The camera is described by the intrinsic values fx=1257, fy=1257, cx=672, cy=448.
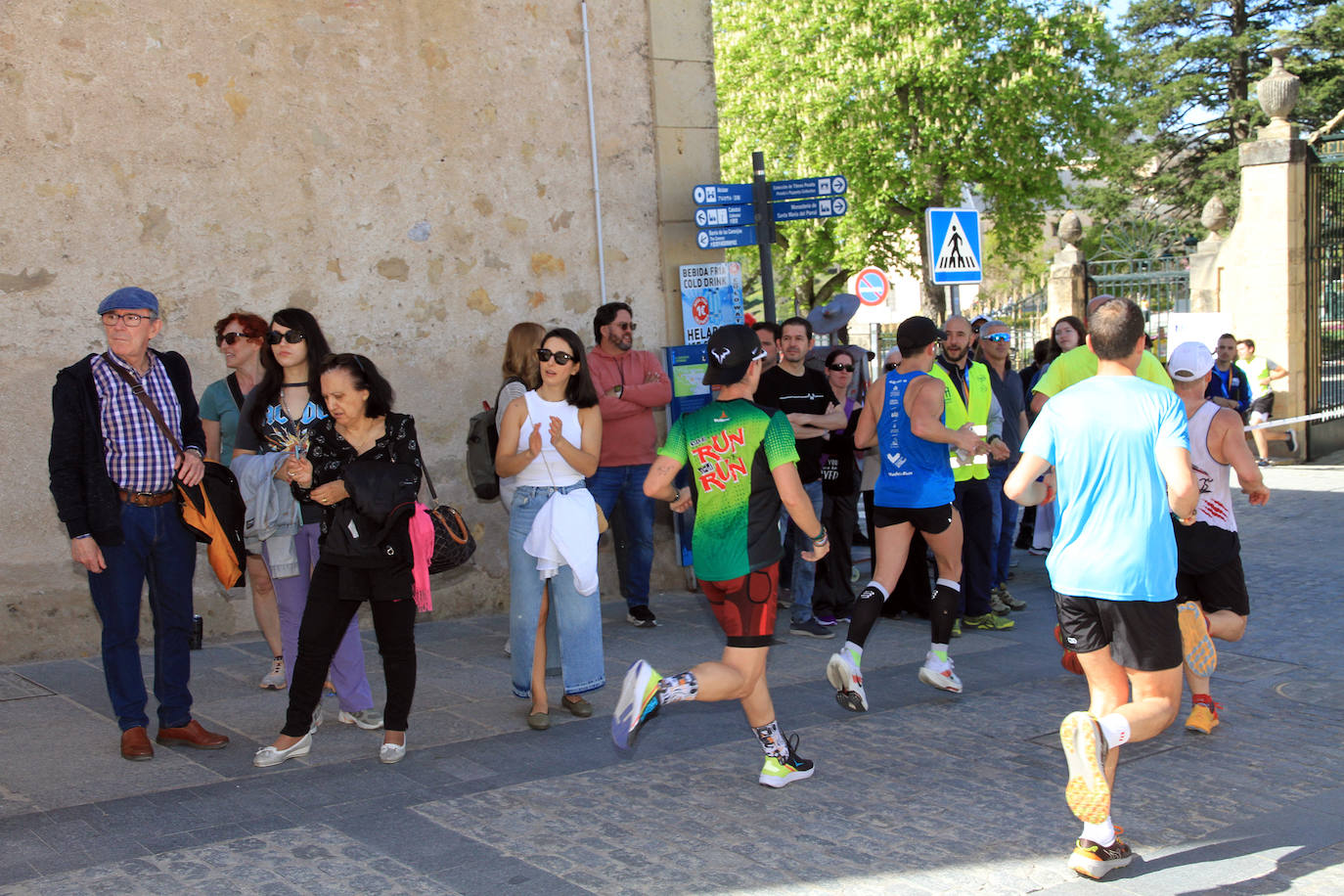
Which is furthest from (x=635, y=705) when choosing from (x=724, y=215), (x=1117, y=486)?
(x=724, y=215)

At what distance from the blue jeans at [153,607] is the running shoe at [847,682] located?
2.99 m

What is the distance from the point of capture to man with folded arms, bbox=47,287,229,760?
532 centimetres

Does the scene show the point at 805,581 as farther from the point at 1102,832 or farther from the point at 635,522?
the point at 1102,832

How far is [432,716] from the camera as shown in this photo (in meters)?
6.21

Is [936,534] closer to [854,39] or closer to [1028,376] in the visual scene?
[1028,376]

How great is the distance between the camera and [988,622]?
27.3 ft

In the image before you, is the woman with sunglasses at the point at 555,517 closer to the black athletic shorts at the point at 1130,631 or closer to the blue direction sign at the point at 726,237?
the black athletic shorts at the point at 1130,631

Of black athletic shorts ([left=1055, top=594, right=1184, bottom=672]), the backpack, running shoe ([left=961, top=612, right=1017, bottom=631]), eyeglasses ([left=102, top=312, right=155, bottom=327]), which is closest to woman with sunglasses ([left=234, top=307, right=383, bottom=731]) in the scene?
eyeglasses ([left=102, top=312, right=155, bottom=327])

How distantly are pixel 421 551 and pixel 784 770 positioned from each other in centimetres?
178

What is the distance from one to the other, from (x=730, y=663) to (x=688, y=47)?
6.04 metres

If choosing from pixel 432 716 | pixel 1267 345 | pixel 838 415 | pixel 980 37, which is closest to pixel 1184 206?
pixel 980 37

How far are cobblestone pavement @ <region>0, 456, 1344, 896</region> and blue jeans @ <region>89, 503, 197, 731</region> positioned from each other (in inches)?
10.1

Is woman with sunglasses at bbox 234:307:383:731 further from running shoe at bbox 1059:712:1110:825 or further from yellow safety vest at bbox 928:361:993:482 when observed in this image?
yellow safety vest at bbox 928:361:993:482

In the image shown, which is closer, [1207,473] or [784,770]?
[784,770]
